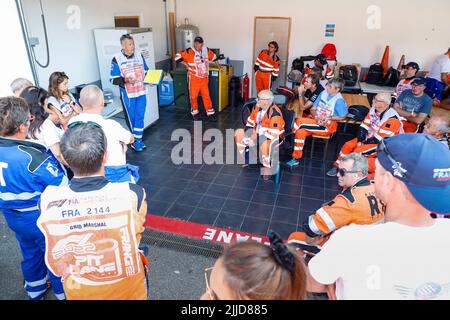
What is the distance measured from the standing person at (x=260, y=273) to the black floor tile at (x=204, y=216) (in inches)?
101

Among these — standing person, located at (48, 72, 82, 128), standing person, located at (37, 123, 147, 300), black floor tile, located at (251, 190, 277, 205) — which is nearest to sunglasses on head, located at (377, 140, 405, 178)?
standing person, located at (37, 123, 147, 300)

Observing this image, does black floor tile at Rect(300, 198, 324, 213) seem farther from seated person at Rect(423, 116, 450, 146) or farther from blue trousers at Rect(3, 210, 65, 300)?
blue trousers at Rect(3, 210, 65, 300)

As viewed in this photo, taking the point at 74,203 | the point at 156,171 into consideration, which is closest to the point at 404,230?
the point at 74,203

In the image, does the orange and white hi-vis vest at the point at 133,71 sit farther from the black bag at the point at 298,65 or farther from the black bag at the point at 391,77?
the black bag at the point at 391,77

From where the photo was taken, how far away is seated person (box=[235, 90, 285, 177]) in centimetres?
428

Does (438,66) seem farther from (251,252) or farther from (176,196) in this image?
(251,252)

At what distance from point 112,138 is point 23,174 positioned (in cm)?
75

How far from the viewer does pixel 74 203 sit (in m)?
1.35

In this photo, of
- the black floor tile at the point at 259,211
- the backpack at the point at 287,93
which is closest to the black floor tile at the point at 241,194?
the black floor tile at the point at 259,211

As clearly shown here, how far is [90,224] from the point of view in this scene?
1.36m

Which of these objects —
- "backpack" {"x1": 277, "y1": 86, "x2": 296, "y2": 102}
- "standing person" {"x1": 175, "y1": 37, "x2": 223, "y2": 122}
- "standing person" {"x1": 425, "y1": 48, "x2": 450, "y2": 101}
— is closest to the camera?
"backpack" {"x1": 277, "y1": 86, "x2": 296, "y2": 102}

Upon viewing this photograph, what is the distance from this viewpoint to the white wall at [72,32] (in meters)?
4.41

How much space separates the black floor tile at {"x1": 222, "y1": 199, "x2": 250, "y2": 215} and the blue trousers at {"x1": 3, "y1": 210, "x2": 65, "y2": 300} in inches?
75.7

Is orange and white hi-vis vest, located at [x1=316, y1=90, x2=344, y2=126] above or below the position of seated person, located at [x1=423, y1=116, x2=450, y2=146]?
below
